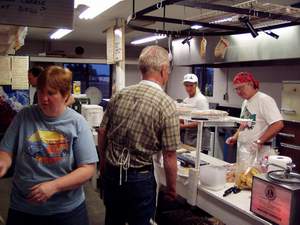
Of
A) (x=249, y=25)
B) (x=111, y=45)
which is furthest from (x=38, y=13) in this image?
(x=111, y=45)

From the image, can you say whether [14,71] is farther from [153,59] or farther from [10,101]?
[153,59]

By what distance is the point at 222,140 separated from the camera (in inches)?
236

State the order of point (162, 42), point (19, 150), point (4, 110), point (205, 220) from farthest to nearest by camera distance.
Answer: point (162, 42) → point (4, 110) → point (205, 220) → point (19, 150)

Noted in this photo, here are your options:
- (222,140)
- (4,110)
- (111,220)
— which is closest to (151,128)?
(111,220)

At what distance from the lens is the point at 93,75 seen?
1071 cm

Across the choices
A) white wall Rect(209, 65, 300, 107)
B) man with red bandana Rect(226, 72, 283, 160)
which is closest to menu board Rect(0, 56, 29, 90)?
white wall Rect(209, 65, 300, 107)

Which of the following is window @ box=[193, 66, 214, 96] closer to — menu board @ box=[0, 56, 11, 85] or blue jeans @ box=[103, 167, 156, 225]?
menu board @ box=[0, 56, 11, 85]

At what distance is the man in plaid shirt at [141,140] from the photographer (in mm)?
1839

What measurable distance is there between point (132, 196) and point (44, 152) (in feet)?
2.19

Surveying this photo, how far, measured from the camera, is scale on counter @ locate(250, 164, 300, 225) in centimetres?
152

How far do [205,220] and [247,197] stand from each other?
80 cm

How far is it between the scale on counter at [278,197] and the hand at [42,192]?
3.37 feet

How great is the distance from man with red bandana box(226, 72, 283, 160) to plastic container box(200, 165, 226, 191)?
0.90 meters

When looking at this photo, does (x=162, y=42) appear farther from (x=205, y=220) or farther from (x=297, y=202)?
(x=297, y=202)
